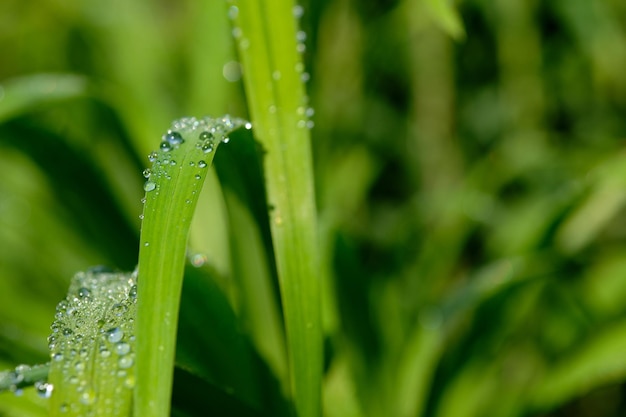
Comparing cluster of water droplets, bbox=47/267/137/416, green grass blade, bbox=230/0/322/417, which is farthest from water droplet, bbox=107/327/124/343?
green grass blade, bbox=230/0/322/417

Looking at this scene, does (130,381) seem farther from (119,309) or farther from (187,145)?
(187,145)

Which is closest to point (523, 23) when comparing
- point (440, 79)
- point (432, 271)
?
point (440, 79)

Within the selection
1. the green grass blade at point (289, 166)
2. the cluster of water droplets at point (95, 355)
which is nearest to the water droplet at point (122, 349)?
the cluster of water droplets at point (95, 355)

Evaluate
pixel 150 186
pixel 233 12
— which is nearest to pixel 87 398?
pixel 150 186

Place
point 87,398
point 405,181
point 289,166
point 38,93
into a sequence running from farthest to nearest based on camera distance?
point 405,181 → point 38,93 → point 289,166 → point 87,398

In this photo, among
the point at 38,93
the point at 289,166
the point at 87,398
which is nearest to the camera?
the point at 87,398

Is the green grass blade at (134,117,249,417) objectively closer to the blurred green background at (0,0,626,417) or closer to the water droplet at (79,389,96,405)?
the water droplet at (79,389,96,405)

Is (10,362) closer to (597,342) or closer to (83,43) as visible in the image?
(597,342)

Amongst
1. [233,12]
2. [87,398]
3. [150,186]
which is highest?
[233,12]
